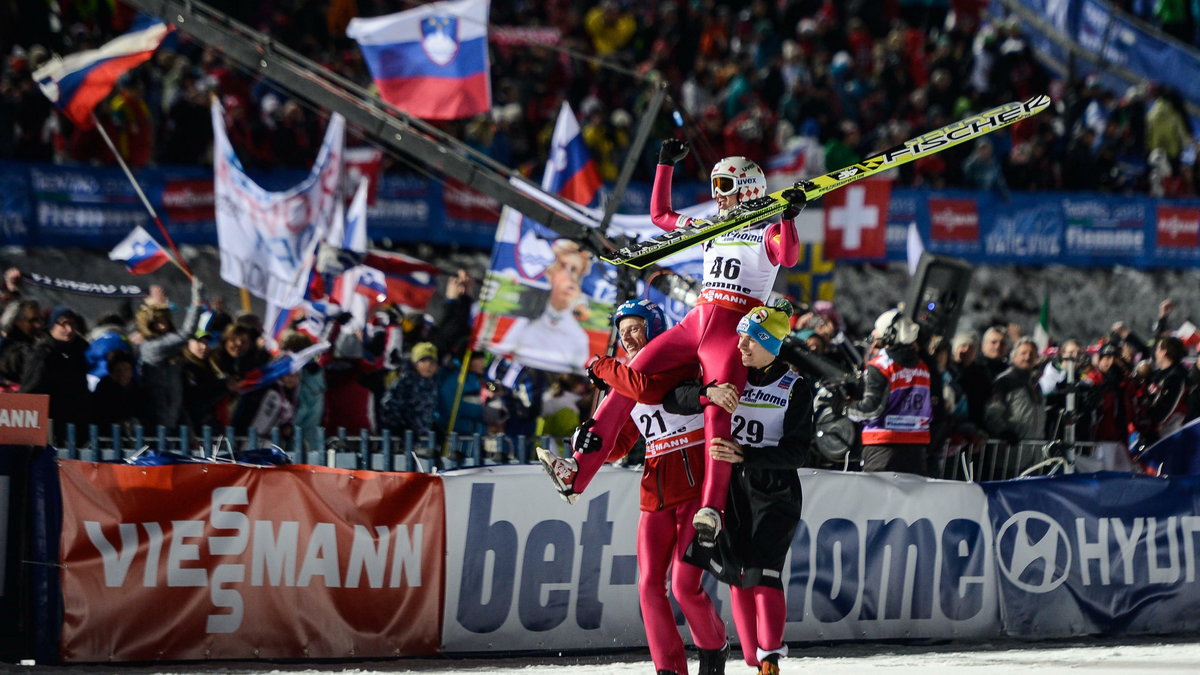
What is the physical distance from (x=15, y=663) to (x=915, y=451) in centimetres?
579

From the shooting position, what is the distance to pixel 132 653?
8484 mm

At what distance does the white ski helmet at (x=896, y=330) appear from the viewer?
10891 mm

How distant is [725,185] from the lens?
8500mm

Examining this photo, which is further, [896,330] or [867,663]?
[896,330]

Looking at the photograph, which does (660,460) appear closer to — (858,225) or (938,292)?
(938,292)

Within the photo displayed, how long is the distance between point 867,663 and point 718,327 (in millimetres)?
2369

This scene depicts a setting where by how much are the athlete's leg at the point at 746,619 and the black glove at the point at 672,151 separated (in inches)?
93.7

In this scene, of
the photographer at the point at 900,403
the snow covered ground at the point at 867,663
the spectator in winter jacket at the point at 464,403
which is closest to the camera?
the snow covered ground at the point at 867,663

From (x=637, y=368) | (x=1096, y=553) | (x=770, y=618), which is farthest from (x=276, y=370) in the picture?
(x=1096, y=553)

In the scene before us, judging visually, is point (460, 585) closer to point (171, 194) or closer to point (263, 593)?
point (263, 593)

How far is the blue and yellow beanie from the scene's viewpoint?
7840 millimetres

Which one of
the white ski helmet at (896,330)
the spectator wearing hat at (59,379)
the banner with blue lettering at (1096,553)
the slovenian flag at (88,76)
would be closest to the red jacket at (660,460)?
the banner with blue lettering at (1096,553)

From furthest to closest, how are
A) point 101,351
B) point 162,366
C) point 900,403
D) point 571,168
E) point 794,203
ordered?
point 571,168
point 900,403
point 162,366
point 101,351
point 794,203

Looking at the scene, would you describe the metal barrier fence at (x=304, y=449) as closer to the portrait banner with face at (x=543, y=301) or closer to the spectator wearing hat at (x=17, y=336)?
the spectator wearing hat at (x=17, y=336)
